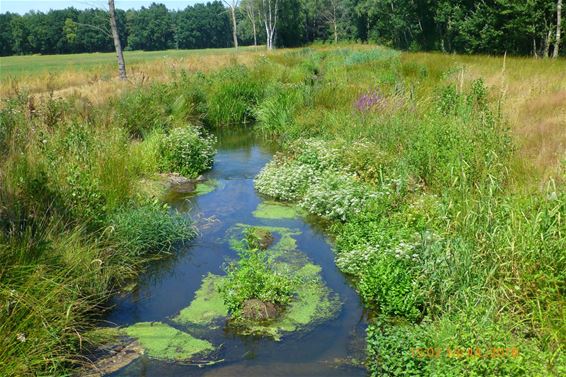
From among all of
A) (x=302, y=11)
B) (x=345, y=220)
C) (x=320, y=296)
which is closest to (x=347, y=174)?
(x=345, y=220)

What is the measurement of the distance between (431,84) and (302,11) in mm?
54920

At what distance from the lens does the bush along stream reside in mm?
4254

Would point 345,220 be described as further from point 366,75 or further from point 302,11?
point 302,11

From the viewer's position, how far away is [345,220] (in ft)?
25.2

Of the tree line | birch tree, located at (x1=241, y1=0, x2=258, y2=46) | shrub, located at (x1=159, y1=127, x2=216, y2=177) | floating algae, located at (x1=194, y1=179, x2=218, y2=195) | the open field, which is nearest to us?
floating algae, located at (x1=194, y1=179, x2=218, y2=195)

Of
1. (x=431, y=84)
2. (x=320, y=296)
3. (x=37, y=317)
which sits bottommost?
(x=320, y=296)

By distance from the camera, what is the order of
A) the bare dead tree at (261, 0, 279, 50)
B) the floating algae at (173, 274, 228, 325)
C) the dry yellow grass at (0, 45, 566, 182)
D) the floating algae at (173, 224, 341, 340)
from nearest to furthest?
the floating algae at (173, 224, 341, 340) < the floating algae at (173, 274, 228, 325) < the dry yellow grass at (0, 45, 566, 182) < the bare dead tree at (261, 0, 279, 50)

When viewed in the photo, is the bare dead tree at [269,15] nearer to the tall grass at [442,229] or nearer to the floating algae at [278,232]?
the tall grass at [442,229]

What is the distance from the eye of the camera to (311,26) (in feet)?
225

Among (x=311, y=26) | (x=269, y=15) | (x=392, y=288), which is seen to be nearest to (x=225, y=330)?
(x=392, y=288)

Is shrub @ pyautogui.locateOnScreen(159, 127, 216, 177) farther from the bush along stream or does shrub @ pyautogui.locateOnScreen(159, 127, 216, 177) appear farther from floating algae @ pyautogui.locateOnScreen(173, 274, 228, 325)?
floating algae @ pyautogui.locateOnScreen(173, 274, 228, 325)

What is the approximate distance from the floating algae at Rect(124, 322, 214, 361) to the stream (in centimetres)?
9

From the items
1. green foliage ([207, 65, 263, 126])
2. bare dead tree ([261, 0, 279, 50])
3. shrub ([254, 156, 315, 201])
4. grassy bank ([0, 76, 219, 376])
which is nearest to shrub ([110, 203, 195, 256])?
grassy bank ([0, 76, 219, 376])
